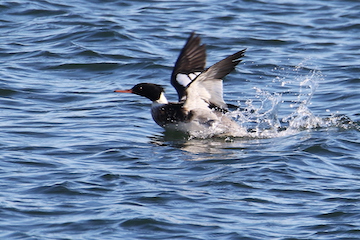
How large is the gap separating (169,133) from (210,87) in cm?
91

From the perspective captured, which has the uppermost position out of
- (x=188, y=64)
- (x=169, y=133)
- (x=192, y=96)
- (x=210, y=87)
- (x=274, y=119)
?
(x=188, y=64)

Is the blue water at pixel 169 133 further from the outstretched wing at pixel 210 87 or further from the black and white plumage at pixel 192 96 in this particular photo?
the outstretched wing at pixel 210 87

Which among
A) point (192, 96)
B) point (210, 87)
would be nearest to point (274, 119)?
point (210, 87)

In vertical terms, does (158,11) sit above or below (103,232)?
above

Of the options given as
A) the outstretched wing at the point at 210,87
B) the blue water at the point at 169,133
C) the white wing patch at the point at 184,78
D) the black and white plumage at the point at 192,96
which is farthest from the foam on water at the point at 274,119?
the white wing patch at the point at 184,78

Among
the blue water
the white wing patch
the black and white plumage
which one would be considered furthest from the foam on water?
the white wing patch

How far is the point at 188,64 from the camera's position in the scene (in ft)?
A: 32.6

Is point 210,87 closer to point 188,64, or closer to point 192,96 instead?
point 192,96

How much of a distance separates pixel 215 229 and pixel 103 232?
0.94 meters

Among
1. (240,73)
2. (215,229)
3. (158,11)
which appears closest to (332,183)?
(215,229)

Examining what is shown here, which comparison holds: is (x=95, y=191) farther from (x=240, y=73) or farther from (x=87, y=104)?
(x=240, y=73)

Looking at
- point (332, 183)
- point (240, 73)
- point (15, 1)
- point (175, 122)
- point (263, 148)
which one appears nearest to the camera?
point (332, 183)

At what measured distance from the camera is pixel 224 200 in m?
6.70

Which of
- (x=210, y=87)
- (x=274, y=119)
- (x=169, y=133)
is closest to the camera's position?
(x=210, y=87)
